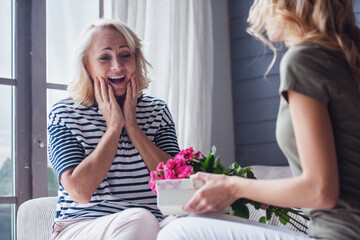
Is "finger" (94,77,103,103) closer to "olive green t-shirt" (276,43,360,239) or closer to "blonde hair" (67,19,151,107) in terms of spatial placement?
"blonde hair" (67,19,151,107)

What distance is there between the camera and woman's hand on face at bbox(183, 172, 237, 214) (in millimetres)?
1119

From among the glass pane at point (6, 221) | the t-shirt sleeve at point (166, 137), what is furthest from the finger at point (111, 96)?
the glass pane at point (6, 221)

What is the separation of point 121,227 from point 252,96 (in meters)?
1.93

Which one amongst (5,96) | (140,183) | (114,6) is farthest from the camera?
(114,6)

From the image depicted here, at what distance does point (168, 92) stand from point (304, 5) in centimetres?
174

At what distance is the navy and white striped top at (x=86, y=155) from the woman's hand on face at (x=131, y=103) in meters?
0.05

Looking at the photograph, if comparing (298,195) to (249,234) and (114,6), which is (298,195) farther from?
(114,6)

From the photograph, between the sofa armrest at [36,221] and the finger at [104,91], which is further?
the sofa armrest at [36,221]

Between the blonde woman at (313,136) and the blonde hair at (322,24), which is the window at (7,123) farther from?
the blonde hair at (322,24)

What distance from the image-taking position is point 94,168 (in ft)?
5.50

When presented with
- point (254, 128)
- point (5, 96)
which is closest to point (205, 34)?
point (254, 128)

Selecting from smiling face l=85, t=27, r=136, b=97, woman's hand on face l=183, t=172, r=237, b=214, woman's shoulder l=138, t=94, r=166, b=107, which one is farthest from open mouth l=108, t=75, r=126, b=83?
woman's hand on face l=183, t=172, r=237, b=214

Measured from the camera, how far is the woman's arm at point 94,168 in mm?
1657

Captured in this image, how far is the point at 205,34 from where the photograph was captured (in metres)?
3.12
